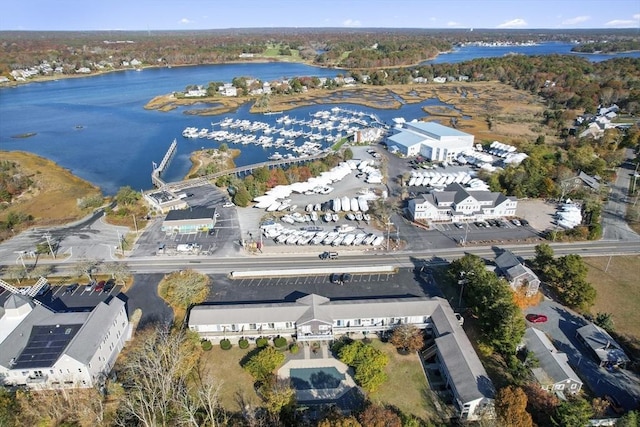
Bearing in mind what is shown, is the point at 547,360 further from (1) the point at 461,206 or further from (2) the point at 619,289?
(1) the point at 461,206

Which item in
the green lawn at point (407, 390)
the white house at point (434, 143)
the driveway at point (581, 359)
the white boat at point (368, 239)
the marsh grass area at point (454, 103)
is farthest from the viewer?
the marsh grass area at point (454, 103)

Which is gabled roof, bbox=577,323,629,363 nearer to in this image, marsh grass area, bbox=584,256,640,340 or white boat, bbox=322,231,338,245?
marsh grass area, bbox=584,256,640,340

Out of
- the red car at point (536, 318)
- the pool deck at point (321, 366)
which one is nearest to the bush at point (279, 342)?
the pool deck at point (321, 366)

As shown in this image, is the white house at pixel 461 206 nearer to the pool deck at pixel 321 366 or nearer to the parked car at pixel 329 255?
the parked car at pixel 329 255

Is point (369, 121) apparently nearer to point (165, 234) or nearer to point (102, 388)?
point (165, 234)

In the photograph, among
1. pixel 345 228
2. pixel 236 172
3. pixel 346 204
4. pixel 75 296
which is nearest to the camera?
pixel 75 296

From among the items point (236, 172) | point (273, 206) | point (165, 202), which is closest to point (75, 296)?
point (165, 202)
